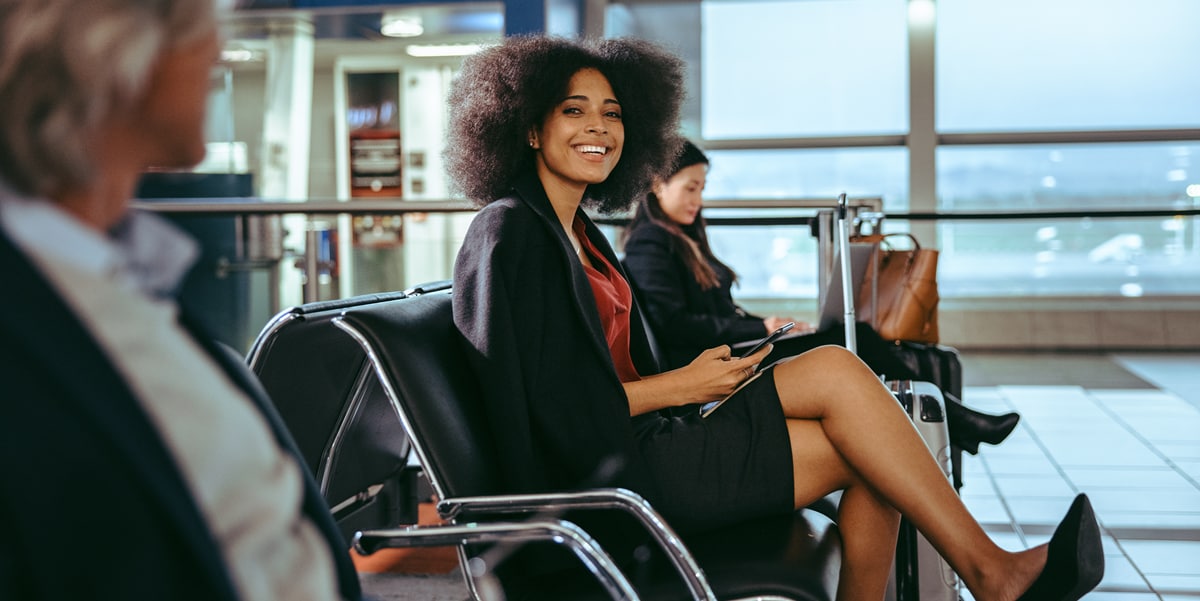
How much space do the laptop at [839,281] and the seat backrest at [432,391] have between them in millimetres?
1254

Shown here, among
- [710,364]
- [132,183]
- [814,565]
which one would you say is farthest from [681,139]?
[132,183]

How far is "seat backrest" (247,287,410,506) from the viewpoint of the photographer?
176 centimetres

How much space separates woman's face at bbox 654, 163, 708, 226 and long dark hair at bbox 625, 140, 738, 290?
1 centimetres

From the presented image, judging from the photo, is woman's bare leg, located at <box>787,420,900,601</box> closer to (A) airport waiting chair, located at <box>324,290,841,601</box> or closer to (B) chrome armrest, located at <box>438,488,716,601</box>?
(A) airport waiting chair, located at <box>324,290,841,601</box>

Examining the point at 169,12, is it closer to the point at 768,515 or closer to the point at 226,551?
the point at 226,551

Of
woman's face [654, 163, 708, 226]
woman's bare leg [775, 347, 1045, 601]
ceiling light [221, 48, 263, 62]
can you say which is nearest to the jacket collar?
woman's bare leg [775, 347, 1045, 601]

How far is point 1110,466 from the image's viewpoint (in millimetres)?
4215

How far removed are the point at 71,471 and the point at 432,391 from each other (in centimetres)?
87

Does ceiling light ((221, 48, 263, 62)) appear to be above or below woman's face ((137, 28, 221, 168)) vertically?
above

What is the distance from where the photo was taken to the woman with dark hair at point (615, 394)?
1.66 metres

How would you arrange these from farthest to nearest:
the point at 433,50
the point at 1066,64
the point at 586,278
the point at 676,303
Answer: the point at 1066,64
the point at 433,50
the point at 676,303
the point at 586,278

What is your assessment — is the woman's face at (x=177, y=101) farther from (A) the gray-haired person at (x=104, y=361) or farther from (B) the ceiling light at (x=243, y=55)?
(B) the ceiling light at (x=243, y=55)

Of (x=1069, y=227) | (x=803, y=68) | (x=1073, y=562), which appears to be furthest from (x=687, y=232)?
(x=1069, y=227)

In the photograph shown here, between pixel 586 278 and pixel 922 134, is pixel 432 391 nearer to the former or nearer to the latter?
pixel 586 278
